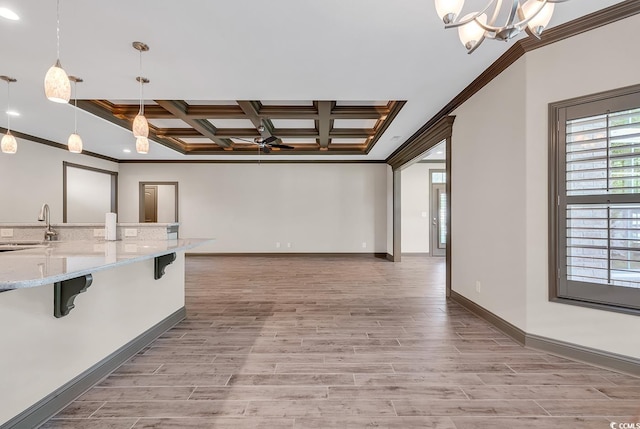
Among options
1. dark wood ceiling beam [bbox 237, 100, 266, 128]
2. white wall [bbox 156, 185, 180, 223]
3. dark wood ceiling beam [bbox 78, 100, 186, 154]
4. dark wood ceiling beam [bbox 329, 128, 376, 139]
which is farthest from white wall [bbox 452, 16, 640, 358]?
white wall [bbox 156, 185, 180, 223]

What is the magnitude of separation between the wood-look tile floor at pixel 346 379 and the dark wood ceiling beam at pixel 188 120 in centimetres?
288

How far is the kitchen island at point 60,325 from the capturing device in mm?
1462

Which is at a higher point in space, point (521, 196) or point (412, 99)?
point (412, 99)

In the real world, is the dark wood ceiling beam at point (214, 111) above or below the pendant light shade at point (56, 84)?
above

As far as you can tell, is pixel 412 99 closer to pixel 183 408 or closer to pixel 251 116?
pixel 251 116

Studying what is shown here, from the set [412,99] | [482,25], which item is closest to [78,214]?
[412,99]

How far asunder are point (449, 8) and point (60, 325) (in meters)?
3.00

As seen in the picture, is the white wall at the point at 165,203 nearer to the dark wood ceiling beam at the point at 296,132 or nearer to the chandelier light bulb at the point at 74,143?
the dark wood ceiling beam at the point at 296,132

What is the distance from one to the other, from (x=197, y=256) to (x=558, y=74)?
7.93 m

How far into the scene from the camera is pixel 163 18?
2.20m

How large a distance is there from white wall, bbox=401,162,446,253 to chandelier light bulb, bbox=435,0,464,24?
Answer: 6.61m

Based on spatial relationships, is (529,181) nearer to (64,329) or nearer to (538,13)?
(538,13)

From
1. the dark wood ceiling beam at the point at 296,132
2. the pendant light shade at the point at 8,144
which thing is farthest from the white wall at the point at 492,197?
the pendant light shade at the point at 8,144

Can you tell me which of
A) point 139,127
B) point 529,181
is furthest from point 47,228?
point 529,181
